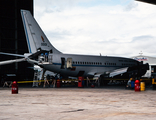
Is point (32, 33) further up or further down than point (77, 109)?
further up

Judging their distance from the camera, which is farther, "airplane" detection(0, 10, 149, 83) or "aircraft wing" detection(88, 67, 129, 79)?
"aircraft wing" detection(88, 67, 129, 79)

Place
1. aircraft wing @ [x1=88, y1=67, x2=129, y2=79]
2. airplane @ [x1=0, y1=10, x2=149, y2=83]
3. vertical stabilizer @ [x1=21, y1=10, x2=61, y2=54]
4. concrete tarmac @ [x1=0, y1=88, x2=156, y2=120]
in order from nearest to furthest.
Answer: concrete tarmac @ [x1=0, y1=88, x2=156, y2=120]
airplane @ [x1=0, y1=10, x2=149, y2=83]
vertical stabilizer @ [x1=21, y1=10, x2=61, y2=54]
aircraft wing @ [x1=88, y1=67, x2=129, y2=79]

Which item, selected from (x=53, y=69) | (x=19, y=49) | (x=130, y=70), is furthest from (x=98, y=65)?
(x=19, y=49)

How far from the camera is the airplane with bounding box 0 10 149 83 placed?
98.3ft

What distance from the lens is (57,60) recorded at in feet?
101

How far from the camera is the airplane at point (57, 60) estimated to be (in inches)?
1180

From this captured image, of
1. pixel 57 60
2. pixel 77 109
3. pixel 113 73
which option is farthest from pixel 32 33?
pixel 77 109

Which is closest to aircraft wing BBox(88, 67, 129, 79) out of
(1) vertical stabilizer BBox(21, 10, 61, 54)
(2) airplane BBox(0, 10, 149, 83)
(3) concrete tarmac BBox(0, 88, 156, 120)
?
(2) airplane BBox(0, 10, 149, 83)

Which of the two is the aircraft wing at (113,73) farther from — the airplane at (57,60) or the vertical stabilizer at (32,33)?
the vertical stabilizer at (32,33)

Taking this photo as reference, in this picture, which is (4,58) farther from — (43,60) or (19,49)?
(43,60)

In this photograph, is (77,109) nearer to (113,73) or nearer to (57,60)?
(57,60)

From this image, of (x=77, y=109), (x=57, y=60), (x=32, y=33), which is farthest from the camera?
(x=57, y=60)

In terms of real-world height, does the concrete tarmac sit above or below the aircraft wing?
below

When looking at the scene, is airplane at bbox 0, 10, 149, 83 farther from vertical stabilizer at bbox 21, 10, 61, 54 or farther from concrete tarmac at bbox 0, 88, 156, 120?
concrete tarmac at bbox 0, 88, 156, 120
